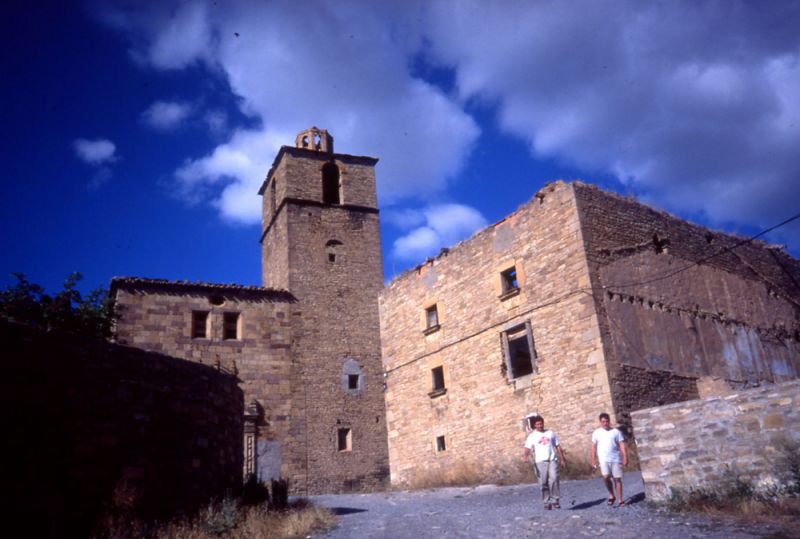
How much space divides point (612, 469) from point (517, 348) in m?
7.98

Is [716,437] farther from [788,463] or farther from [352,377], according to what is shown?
[352,377]

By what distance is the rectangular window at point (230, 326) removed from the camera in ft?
67.5

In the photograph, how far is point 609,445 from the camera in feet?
29.0

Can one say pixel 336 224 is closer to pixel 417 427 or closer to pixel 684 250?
pixel 417 427

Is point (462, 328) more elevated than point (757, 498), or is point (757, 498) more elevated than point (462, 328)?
point (462, 328)

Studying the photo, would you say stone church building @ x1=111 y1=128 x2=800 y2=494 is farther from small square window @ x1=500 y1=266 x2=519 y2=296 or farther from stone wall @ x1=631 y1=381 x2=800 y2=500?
stone wall @ x1=631 y1=381 x2=800 y2=500

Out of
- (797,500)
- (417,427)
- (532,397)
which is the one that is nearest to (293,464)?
(417,427)

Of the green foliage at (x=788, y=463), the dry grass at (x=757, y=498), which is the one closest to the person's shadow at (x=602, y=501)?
the dry grass at (x=757, y=498)

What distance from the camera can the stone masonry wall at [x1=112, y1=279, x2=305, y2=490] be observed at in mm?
19484

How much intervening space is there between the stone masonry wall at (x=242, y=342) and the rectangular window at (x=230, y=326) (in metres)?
0.16

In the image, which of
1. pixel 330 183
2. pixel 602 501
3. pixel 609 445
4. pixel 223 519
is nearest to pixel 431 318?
pixel 330 183

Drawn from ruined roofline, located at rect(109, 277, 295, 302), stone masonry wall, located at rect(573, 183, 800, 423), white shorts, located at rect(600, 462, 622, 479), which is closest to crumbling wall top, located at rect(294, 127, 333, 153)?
ruined roofline, located at rect(109, 277, 295, 302)

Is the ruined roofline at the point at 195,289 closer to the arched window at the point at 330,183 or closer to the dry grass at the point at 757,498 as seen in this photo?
the arched window at the point at 330,183

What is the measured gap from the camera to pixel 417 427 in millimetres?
19031
